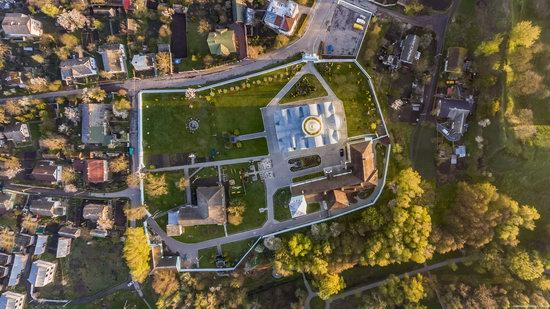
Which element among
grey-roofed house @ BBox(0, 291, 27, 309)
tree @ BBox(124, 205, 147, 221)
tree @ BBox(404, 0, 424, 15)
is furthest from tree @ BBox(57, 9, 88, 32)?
tree @ BBox(404, 0, 424, 15)

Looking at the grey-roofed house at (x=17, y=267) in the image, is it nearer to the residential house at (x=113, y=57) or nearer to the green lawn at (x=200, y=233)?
the green lawn at (x=200, y=233)

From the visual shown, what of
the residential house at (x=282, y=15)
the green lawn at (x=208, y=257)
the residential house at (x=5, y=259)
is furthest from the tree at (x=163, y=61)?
the residential house at (x=5, y=259)

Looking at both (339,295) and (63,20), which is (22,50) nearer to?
(63,20)

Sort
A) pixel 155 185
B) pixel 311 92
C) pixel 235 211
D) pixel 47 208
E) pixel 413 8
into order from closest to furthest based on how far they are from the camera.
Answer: pixel 413 8
pixel 235 211
pixel 311 92
pixel 155 185
pixel 47 208

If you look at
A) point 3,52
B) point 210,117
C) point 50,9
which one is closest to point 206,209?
point 210,117

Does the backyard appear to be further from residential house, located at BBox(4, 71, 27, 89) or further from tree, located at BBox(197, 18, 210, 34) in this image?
residential house, located at BBox(4, 71, 27, 89)

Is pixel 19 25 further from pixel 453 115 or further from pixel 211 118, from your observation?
pixel 453 115
